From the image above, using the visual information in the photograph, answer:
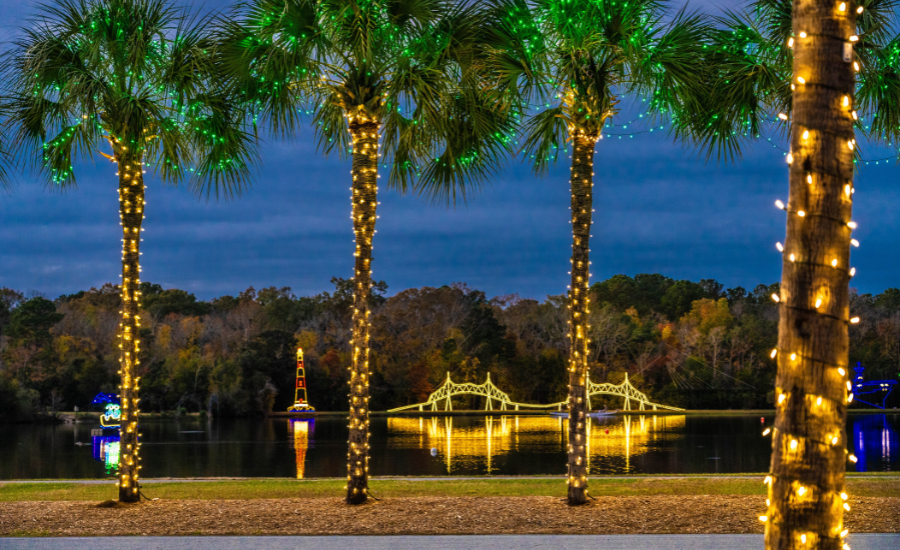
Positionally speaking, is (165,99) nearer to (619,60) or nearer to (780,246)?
(619,60)

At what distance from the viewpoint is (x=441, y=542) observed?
794 cm

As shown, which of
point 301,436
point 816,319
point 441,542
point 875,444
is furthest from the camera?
point 301,436

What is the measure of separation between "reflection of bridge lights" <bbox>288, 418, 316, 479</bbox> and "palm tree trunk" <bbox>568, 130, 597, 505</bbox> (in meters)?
15.1

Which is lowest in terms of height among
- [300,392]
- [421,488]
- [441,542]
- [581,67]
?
[421,488]

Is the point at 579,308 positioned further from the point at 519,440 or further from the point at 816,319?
the point at 519,440

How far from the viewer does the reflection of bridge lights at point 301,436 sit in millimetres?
29188

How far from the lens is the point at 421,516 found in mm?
9312

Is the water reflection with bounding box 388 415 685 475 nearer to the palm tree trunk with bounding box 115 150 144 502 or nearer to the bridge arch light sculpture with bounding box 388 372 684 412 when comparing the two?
the bridge arch light sculpture with bounding box 388 372 684 412

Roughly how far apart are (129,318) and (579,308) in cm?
566

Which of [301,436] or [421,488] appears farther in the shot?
[301,436]

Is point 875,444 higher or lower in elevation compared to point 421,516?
lower

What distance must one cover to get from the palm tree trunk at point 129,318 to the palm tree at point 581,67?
488 centimetres

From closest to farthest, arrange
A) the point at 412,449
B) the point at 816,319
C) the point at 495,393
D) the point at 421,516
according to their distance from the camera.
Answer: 1. the point at 816,319
2. the point at 421,516
3. the point at 412,449
4. the point at 495,393

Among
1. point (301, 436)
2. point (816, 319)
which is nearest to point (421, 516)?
point (816, 319)
